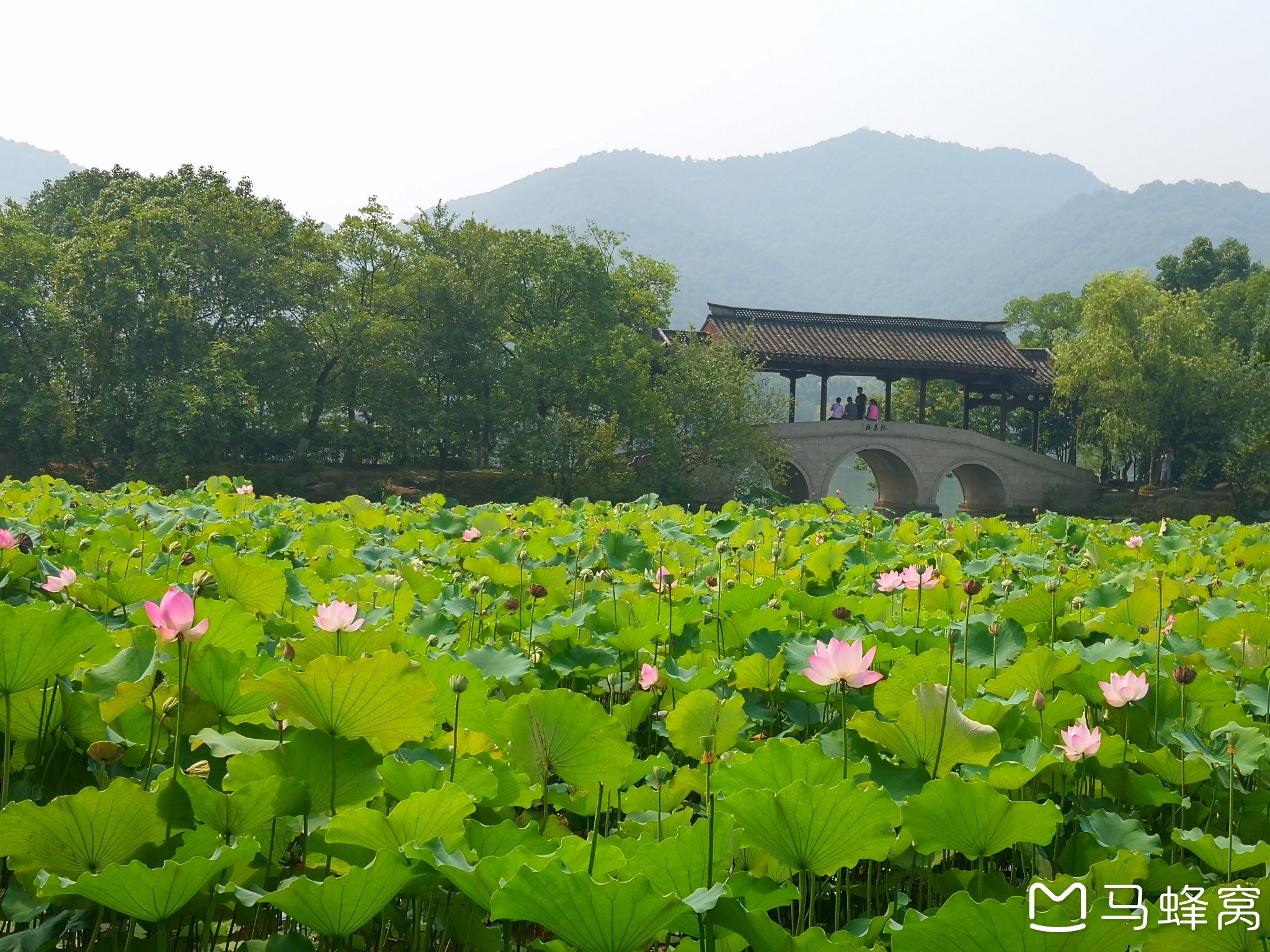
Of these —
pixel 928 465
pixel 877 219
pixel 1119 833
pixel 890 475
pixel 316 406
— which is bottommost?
pixel 890 475

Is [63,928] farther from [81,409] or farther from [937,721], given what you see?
[81,409]

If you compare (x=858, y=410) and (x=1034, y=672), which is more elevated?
(x=1034, y=672)

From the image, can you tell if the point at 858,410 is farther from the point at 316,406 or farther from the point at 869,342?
the point at 316,406

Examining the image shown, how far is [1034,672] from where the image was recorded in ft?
5.78

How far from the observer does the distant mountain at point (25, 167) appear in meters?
→ 134

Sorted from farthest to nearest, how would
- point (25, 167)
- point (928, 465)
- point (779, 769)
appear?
point (25, 167)
point (928, 465)
point (779, 769)

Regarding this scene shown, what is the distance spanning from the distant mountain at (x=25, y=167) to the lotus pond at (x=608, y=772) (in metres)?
152

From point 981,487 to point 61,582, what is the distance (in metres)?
28.9

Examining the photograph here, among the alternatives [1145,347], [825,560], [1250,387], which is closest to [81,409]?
[825,560]

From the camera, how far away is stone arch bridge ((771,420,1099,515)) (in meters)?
24.8

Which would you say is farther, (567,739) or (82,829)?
(567,739)

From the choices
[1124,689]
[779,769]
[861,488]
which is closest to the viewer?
[779,769]

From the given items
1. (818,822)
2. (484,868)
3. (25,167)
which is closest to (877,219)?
(25,167)

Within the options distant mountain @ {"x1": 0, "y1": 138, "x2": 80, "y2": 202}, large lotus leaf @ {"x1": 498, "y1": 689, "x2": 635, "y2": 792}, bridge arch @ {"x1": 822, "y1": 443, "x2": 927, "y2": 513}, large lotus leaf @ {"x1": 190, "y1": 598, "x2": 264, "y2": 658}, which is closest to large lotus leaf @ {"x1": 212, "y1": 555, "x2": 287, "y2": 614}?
large lotus leaf @ {"x1": 190, "y1": 598, "x2": 264, "y2": 658}
